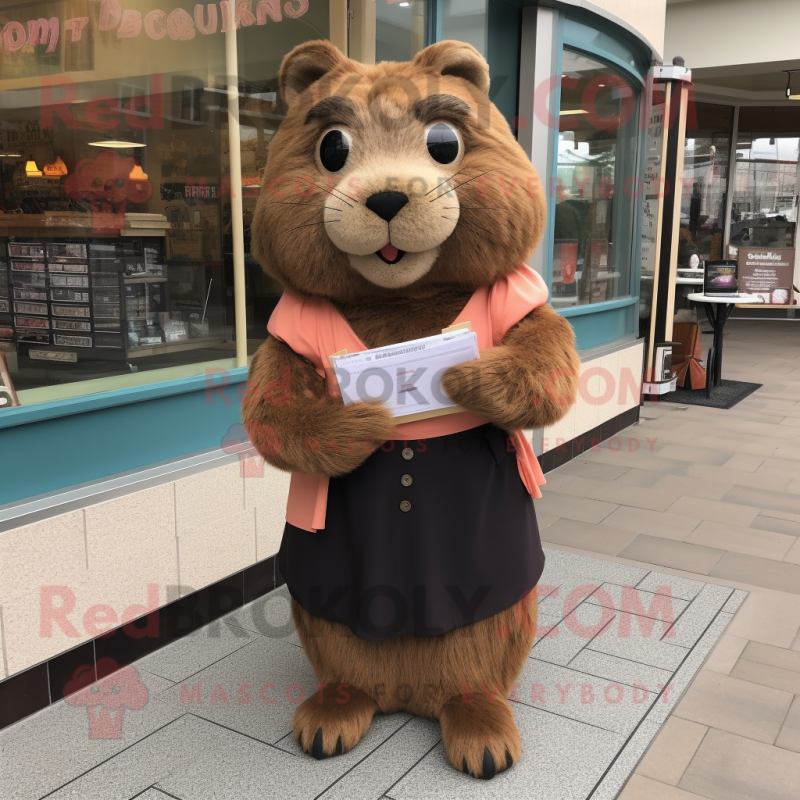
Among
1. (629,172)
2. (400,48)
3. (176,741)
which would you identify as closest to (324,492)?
(176,741)

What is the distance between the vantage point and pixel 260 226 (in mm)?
2221

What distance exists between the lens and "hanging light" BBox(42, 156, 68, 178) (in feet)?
9.26

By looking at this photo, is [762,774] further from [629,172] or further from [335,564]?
[629,172]

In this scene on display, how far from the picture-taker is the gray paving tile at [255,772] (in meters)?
2.28

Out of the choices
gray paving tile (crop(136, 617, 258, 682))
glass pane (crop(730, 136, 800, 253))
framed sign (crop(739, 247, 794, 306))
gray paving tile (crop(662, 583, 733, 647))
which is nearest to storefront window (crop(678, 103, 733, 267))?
glass pane (crop(730, 136, 800, 253))

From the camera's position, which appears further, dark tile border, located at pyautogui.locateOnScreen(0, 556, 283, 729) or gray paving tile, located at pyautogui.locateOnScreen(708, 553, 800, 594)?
gray paving tile, located at pyautogui.locateOnScreen(708, 553, 800, 594)

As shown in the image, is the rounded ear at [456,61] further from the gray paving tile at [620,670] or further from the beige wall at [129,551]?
the gray paving tile at [620,670]

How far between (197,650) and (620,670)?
152cm

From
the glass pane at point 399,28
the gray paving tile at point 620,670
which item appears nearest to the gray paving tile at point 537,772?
the gray paving tile at point 620,670

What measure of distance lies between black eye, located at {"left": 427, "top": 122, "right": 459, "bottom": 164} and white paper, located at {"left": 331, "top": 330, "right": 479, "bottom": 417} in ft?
1.46

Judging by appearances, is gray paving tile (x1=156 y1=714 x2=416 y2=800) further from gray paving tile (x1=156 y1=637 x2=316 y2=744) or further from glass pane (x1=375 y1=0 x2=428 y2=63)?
glass pane (x1=375 y1=0 x2=428 y2=63)

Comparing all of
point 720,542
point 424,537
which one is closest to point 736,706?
point 424,537

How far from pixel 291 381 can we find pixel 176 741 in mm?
1162

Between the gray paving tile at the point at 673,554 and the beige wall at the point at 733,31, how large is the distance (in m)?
8.13
